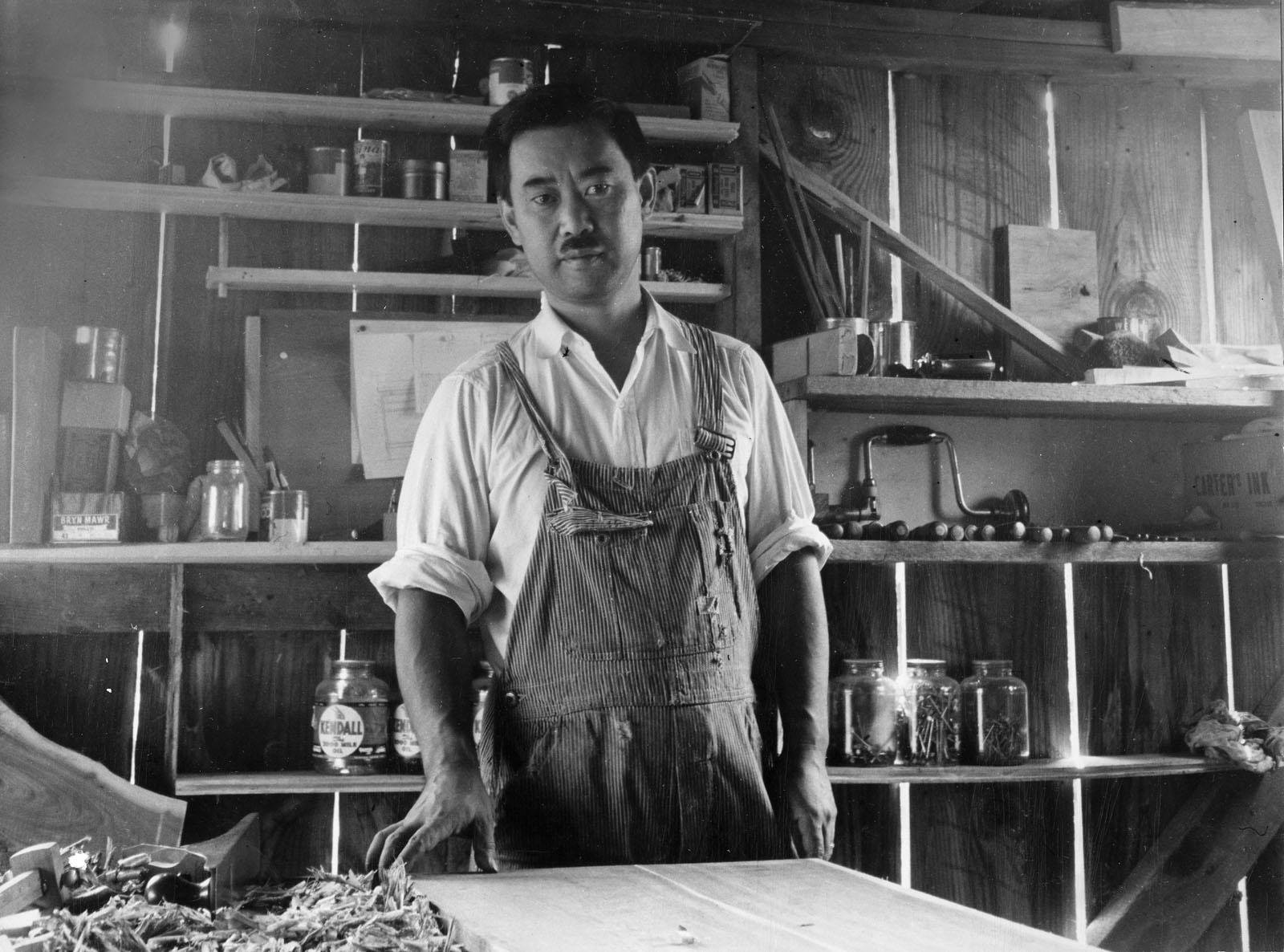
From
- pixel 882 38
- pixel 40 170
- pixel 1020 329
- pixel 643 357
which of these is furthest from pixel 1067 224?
pixel 40 170

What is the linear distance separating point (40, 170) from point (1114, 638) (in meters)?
2.63

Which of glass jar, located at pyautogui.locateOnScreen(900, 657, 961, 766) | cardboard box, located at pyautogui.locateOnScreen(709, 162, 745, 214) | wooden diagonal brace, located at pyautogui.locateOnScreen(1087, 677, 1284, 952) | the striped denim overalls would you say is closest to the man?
the striped denim overalls

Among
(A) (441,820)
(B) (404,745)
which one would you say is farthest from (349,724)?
(A) (441,820)

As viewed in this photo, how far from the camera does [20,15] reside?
8.31 feet

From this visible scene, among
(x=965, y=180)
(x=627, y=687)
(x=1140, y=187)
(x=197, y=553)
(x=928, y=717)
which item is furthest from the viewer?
(x=1140, y=187)

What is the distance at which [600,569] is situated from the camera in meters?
1.72

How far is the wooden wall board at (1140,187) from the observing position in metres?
3.05

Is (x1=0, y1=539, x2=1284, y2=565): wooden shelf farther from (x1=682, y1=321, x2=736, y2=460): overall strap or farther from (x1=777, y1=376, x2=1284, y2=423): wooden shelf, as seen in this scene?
(x1=682, y1=321, x2=736, y2=460): overall strap

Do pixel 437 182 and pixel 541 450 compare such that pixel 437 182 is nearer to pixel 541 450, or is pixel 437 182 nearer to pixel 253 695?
pixel 541 450

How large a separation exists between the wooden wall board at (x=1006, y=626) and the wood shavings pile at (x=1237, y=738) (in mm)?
304

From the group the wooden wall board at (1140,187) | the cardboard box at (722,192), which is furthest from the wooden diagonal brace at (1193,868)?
the cardboard box at (722,192)

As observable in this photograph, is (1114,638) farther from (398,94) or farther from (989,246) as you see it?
(398,94)

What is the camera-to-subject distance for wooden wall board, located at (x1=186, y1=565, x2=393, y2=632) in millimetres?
2586

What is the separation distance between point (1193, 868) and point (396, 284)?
2.31 metres
